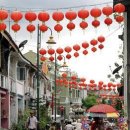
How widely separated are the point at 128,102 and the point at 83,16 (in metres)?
3.57

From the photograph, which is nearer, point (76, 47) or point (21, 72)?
point (76, 47)

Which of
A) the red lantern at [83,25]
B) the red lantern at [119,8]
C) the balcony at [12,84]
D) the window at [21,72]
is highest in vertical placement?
the red lantern at [119,8]

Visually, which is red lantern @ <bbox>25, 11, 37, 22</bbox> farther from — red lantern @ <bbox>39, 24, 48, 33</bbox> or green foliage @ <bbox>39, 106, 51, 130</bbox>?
green foliage @ <bbox>39, 106, 51, 130</bbox>

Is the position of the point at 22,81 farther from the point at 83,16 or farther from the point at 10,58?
the point at 83,16

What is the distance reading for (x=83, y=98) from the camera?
123562 millimetres

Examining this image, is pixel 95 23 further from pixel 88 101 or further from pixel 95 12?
pixel 88 101

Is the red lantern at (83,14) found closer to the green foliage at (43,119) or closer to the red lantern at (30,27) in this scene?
the red lantern at (30,27)

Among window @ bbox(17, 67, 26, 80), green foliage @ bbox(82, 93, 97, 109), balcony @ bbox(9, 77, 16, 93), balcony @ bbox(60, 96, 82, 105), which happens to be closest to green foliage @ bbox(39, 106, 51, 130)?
balcony @ bbox(9, 77, 16, 93)

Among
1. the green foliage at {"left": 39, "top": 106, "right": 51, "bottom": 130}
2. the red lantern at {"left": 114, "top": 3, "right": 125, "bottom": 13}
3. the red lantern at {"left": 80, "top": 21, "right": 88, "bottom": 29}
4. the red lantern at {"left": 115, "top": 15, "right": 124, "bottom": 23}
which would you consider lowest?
the green foliage at {"left": 39, "top": 106, "right": 51, "bottom": 130}

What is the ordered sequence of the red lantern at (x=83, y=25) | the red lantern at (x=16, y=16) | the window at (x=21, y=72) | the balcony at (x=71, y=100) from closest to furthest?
the red lantern at (x=16, y=16) → the red lantern at (x=83, y=25) → the window at (x=21, y=72) → the balcony at (x=71, y=100)

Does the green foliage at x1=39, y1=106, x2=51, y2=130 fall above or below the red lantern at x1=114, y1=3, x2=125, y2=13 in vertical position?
below

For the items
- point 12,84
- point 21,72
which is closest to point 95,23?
point 12,84

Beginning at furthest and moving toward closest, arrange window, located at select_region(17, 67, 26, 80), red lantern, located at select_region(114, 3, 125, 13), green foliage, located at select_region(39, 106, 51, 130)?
1. window, located at select_region(17, 67, 26, 80)
2. green foliage, located at select_region(39, 106, 51, 130)
3. red lantern, located at select_region(114, 3, 125, 13)

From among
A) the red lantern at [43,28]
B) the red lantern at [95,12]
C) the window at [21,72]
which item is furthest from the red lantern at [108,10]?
the window at [21,72]
